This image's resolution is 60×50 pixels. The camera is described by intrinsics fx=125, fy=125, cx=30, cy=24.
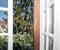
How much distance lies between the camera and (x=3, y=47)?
249 centimetres

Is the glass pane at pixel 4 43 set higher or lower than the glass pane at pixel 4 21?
lower

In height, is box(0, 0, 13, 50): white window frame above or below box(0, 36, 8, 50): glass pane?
above

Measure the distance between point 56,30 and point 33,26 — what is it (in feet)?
4.22

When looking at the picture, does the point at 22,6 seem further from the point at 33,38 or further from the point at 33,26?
the point at 33,38

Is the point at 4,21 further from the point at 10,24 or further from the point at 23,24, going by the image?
the point at 23,24

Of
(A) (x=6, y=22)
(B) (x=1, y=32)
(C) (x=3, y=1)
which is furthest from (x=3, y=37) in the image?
(C) (x=3, y=1)

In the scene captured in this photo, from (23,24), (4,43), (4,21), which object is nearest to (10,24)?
(4,21)

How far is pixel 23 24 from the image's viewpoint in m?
2.58

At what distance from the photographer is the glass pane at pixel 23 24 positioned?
2559 mm

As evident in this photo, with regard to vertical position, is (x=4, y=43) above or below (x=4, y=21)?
below

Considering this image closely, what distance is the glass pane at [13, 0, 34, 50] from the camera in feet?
8.39

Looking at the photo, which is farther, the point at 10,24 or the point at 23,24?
the point at 23,24

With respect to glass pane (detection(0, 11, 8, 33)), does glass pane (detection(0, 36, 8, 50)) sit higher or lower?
lower

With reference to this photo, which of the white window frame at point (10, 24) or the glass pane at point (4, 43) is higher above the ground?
the white window frame at point (10, 24)
